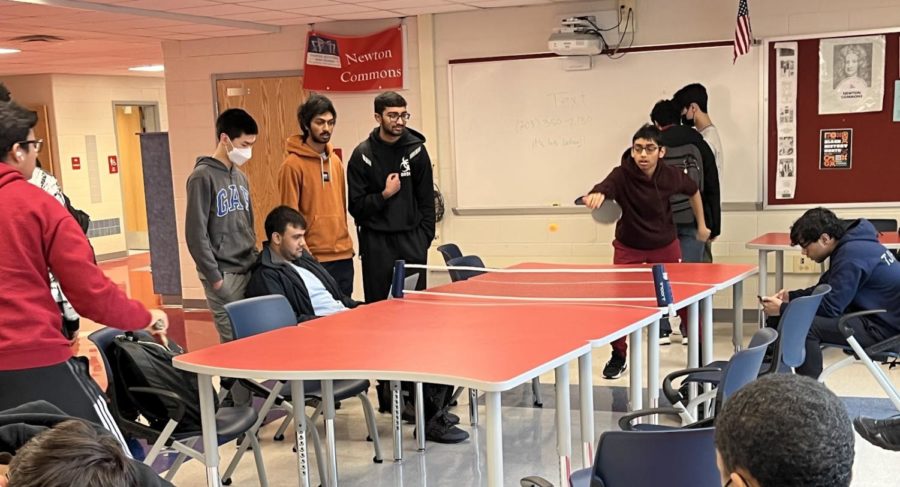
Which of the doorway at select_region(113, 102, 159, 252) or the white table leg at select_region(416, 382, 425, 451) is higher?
the doorway at select_region(113, 102, 159, 252)

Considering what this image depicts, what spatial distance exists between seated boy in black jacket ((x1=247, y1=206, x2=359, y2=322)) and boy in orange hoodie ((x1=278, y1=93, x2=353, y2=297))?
48 centimetres

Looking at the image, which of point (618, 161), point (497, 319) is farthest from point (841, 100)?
point (497, 319)

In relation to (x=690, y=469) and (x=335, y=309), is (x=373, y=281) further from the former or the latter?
(x=690, y=469)

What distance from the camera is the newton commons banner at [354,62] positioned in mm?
7531

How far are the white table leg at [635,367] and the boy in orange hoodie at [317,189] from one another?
1.76 meters

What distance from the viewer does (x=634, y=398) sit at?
392 centimetres

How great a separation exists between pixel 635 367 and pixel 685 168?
2.69 metres

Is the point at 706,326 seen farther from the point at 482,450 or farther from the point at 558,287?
the point at 482,450

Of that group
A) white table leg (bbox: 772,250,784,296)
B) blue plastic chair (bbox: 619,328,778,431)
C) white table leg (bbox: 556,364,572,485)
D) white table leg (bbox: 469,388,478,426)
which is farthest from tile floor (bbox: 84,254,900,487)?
blue plastic chair (bbox: 619,328,778,431)

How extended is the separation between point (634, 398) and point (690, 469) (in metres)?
1.64

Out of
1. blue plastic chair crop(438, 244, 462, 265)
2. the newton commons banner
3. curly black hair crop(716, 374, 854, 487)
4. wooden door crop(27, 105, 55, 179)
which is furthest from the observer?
wooden door crop(27, 105, 55, 179)

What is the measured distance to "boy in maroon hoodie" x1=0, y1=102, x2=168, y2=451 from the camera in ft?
8.96

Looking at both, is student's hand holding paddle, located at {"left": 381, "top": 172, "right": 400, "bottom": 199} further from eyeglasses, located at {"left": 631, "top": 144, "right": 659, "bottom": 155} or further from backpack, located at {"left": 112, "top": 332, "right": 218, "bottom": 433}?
backpack, located at {"left": 112, "top": 332, "right": 218, "bottom": 433}

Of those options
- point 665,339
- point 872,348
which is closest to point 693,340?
point 872,348
